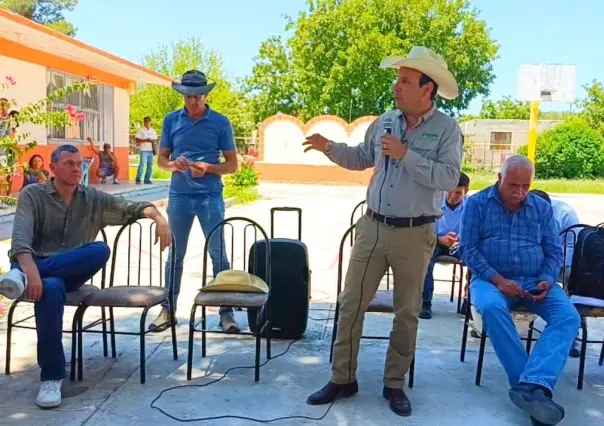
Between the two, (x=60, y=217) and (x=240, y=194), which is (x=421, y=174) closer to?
(x=60, y=217)

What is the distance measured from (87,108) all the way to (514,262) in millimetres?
14242

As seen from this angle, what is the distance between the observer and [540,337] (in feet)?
11.9

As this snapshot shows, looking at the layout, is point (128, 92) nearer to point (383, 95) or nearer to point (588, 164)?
point (383, 95)

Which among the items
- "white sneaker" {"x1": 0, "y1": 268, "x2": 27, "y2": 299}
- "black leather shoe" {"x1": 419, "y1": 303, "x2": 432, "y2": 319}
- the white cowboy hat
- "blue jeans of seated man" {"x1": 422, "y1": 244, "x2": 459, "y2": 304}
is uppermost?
the white cowboy hat

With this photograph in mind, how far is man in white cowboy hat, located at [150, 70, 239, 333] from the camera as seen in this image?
15.5ft

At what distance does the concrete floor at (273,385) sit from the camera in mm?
3426

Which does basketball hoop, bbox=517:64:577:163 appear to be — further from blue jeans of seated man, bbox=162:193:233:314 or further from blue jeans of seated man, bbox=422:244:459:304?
blue jeans of seated man, bbox=162:193:233:314

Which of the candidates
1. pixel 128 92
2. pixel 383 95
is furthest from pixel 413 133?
pixel 383 95

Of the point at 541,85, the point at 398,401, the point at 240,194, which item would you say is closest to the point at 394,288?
the point at 398,401

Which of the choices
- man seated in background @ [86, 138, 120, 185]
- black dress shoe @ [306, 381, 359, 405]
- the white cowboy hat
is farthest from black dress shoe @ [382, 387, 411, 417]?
man seated in background @ [86, 138, 120, 185]

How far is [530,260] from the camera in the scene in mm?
3975

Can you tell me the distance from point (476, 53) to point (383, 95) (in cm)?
621

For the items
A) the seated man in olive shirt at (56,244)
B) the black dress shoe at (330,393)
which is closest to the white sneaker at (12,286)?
the seated man in olive shirt at (56,244)

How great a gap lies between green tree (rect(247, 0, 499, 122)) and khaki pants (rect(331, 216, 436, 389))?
3226 centimetres
